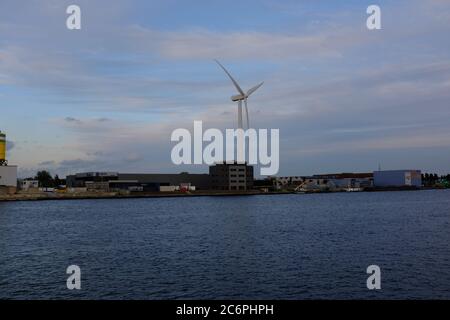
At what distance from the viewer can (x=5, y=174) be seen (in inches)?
6117

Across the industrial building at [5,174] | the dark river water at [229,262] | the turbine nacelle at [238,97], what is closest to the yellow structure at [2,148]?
the industrial building at [5,174]

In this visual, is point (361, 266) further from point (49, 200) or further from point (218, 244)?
point (49, 200)

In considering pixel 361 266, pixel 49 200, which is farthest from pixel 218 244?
pixel 49 200

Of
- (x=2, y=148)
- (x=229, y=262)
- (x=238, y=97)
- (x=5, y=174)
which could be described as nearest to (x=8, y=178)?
(x=5, y=174)

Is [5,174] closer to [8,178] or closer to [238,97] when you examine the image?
[8,178]

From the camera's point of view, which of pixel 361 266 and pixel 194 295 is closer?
pixel 194 295

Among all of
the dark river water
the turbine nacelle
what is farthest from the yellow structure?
the dark river water

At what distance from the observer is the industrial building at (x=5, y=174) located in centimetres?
14845

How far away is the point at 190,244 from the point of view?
45.9 meters

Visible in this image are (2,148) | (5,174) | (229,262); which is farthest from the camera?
(5,174)

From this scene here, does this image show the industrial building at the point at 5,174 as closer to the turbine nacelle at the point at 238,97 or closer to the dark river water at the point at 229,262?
the turbine nacelle at the point at 238,97

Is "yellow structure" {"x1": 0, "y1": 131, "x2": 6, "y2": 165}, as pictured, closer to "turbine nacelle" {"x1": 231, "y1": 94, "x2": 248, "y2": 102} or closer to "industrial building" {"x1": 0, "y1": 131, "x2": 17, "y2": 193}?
"industrial building" {"x1": 0, "y1": 131, "x2": 17, "y2": 193}
